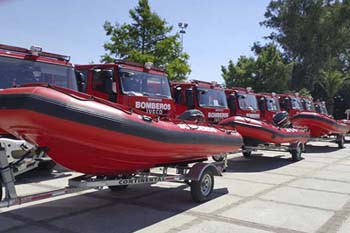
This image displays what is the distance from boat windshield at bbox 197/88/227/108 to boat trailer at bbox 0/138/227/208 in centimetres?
530

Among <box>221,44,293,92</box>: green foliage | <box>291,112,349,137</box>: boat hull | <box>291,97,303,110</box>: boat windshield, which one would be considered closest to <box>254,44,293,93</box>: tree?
<box>221,44,293,92</box>: green foliage

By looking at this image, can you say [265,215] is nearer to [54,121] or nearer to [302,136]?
[54,121]

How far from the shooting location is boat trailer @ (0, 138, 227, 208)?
4750 mm

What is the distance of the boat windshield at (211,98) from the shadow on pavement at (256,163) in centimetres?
185

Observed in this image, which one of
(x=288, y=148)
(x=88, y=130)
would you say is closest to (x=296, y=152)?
(x=288, y=148)

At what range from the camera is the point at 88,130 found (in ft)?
16.1

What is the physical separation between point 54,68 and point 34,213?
11.9 feet

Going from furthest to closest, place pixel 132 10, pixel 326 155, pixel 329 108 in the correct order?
pixel 329 108 → pixel 132 10 → pixel 326 155

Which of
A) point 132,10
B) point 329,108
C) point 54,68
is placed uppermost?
point 132,10

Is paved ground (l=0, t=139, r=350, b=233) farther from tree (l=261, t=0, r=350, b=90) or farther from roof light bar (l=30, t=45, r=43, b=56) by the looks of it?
tree (l=261, t=0, r=350, b=90)

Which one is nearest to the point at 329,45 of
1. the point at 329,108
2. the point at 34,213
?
the point at 329,108

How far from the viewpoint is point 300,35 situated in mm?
43562

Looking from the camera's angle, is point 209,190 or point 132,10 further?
point 132,10

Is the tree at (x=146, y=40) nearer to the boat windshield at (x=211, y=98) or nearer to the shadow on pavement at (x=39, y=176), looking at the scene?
the boat windshield at (x=211, y=98)
